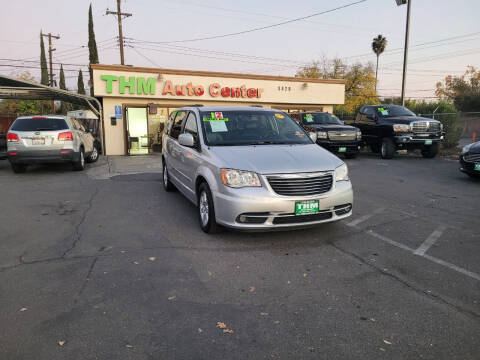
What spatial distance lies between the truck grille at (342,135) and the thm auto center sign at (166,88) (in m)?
9.04

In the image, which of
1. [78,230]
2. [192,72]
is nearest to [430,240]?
[78,230]

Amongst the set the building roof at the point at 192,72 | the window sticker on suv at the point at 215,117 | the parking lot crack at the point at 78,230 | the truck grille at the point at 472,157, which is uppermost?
the building roof at the point at 192,72

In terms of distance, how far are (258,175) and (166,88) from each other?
16.0 meters

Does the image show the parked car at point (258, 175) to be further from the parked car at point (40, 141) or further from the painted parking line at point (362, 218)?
the parked car at point (40, 141)

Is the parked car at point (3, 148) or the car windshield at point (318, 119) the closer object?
the parked car at point (3, 148)

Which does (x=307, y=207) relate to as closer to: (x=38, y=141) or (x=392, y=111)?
(x=38, y=141)

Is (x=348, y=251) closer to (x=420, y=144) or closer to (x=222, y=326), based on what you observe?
(x=222, y=326)

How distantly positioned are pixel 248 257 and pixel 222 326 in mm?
1472

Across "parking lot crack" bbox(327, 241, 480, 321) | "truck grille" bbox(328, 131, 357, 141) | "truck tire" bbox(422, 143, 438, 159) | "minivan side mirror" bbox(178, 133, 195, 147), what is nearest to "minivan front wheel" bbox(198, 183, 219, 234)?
"minivan side mirror" bbox(178, 133, 195, 147)

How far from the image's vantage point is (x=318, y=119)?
14766 millimetres

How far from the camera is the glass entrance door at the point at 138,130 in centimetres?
1934

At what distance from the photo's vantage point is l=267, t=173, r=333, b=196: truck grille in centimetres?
445

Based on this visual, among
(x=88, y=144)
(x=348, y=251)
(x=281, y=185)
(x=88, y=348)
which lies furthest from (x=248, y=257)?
(x=88, y=144)

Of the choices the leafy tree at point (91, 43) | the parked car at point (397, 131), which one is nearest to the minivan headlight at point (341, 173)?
the parked car at point (397, 131)
